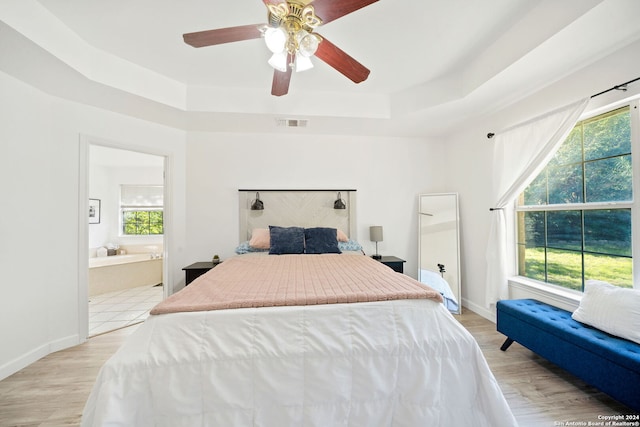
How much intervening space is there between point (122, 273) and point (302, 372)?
4.50 meters

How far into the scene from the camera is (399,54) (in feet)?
7.09

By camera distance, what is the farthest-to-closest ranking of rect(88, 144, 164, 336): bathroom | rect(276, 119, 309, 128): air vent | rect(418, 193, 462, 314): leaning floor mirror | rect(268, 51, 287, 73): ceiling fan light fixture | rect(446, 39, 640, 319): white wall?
rect(88, 144, 164, 336): bathroom → rect(418, 193, 462, 314): leaning floor mirror → rect(276, 119, 309, 128): air vent → rect(446, 39, 640, 319): white wall → rect(268, 51, 287, 73): ceiling fan light fixture

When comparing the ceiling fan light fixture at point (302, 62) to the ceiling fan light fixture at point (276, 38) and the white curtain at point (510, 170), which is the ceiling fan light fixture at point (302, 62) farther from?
the white curtain at point (510, 170)

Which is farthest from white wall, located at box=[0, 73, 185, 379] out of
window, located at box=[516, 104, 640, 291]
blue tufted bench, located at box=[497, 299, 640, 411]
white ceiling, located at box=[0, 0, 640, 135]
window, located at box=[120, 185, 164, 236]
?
window, located at box=[516, 104, 640, 291]

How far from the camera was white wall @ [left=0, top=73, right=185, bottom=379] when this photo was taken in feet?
6.40

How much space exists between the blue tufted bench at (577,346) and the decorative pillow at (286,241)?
80.0 inches

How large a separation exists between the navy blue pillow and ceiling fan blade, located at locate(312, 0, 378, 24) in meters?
2.12

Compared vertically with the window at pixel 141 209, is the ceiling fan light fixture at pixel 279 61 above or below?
above

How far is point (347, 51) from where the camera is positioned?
2141 mm

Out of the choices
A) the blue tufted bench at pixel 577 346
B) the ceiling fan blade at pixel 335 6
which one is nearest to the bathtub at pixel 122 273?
the ceiling fan blade at pixel 335 6

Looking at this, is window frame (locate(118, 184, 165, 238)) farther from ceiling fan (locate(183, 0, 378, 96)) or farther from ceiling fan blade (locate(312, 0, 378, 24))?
ceiling fan blade (locate(312, 0, 378, 24))

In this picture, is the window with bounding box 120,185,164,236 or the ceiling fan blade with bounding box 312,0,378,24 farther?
the window with bounding box 120,185,164,236

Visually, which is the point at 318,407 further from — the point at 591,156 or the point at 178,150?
the point at 178,150

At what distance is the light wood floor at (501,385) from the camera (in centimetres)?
146
